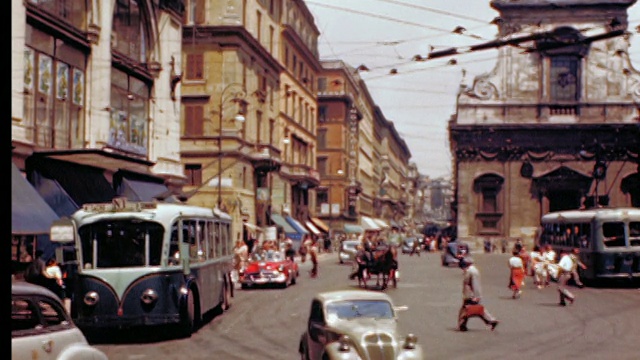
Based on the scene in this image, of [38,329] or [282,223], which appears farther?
[282,223]

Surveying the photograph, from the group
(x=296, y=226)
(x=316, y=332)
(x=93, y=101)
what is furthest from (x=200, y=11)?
(x=316, y=332)

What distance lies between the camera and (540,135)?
69.1 metres

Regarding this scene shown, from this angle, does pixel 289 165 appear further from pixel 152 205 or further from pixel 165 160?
pixel 152 205

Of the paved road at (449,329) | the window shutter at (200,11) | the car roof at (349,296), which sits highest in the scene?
the window shutter at (200,11)

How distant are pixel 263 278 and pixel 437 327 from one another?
14.0 meters

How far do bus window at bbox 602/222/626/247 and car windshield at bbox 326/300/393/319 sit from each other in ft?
74.2

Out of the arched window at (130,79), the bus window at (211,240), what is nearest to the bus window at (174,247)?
the bus window at (211,240)

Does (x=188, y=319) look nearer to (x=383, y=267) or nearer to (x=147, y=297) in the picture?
(x=147, y=297)

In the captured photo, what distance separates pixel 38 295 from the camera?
8438 mm

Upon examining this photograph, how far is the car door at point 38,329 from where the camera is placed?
8078 mm

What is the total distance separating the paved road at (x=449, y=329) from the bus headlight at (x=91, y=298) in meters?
0.82

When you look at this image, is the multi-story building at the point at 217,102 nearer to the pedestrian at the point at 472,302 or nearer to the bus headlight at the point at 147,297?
the pedestrian at the point at 472,302

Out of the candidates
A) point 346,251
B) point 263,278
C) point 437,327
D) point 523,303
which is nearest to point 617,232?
point 523,303

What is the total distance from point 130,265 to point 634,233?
21.8 metres
